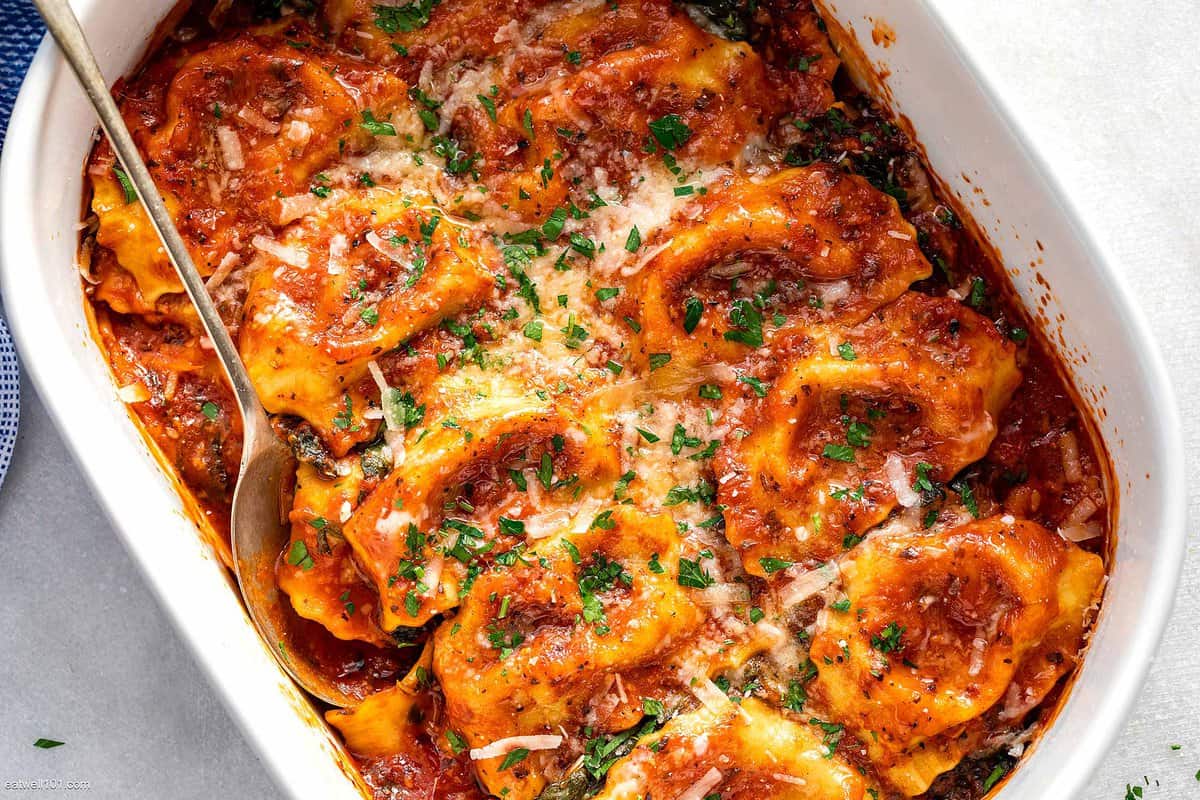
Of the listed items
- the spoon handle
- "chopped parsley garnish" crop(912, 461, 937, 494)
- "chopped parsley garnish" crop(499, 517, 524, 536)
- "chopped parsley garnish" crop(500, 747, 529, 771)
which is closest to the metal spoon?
the spoon handle

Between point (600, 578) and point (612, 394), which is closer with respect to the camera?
point (600, 578)

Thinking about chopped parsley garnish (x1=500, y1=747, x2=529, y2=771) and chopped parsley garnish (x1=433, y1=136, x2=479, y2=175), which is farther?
chopped parsley garnish (x1=433, y1=136, x2=479, y2=175)

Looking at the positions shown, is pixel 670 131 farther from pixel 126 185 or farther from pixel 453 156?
pixel 126 185

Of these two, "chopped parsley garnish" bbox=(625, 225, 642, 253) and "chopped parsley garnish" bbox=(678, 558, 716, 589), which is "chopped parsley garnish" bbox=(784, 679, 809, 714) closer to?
"chopped parsley garnish" bbox=(678, 558, 716, 589)

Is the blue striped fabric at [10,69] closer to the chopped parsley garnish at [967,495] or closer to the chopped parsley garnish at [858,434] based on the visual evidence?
the chopped parsley garnish at [858,434]

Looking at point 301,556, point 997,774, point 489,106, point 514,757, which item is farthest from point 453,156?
point 997,774

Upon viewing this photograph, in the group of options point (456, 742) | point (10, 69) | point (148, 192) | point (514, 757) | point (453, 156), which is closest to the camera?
point (148, 192)

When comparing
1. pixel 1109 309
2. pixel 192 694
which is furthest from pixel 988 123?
pixel 192 694

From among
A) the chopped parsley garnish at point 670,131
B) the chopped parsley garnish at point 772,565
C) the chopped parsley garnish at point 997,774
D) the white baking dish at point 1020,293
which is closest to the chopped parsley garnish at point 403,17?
the white baking dish at point 1020,293
